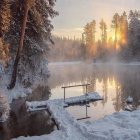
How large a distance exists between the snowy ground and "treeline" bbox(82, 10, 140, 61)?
66937mm

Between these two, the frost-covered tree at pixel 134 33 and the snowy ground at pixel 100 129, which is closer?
the snowy ground at pixel 100 129

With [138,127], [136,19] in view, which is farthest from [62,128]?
[136,19]

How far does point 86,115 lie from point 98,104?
12.0 ft

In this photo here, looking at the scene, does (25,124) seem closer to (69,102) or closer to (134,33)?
(69,102)

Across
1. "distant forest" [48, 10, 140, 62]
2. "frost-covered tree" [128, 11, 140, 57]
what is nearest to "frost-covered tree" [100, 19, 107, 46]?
"distant forest" [48, 10, 140, 62]

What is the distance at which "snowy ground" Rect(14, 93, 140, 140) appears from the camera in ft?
41.7

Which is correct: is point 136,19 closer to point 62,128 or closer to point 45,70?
point 45,70

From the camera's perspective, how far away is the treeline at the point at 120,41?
274ft

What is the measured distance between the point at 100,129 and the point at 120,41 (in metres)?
81.4

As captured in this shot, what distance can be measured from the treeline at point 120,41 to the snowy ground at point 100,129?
220 ft

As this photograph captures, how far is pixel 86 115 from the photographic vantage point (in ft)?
60.7

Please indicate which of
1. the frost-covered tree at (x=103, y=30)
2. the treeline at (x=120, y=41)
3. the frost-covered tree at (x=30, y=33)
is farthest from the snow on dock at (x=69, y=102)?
the frost-covered tree at (x=103, y=30)

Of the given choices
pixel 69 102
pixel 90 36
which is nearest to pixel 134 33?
pixel 90 36

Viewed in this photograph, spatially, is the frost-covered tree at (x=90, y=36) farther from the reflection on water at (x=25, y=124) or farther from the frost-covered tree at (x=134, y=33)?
the reflection on water at (x=25, y=124)
